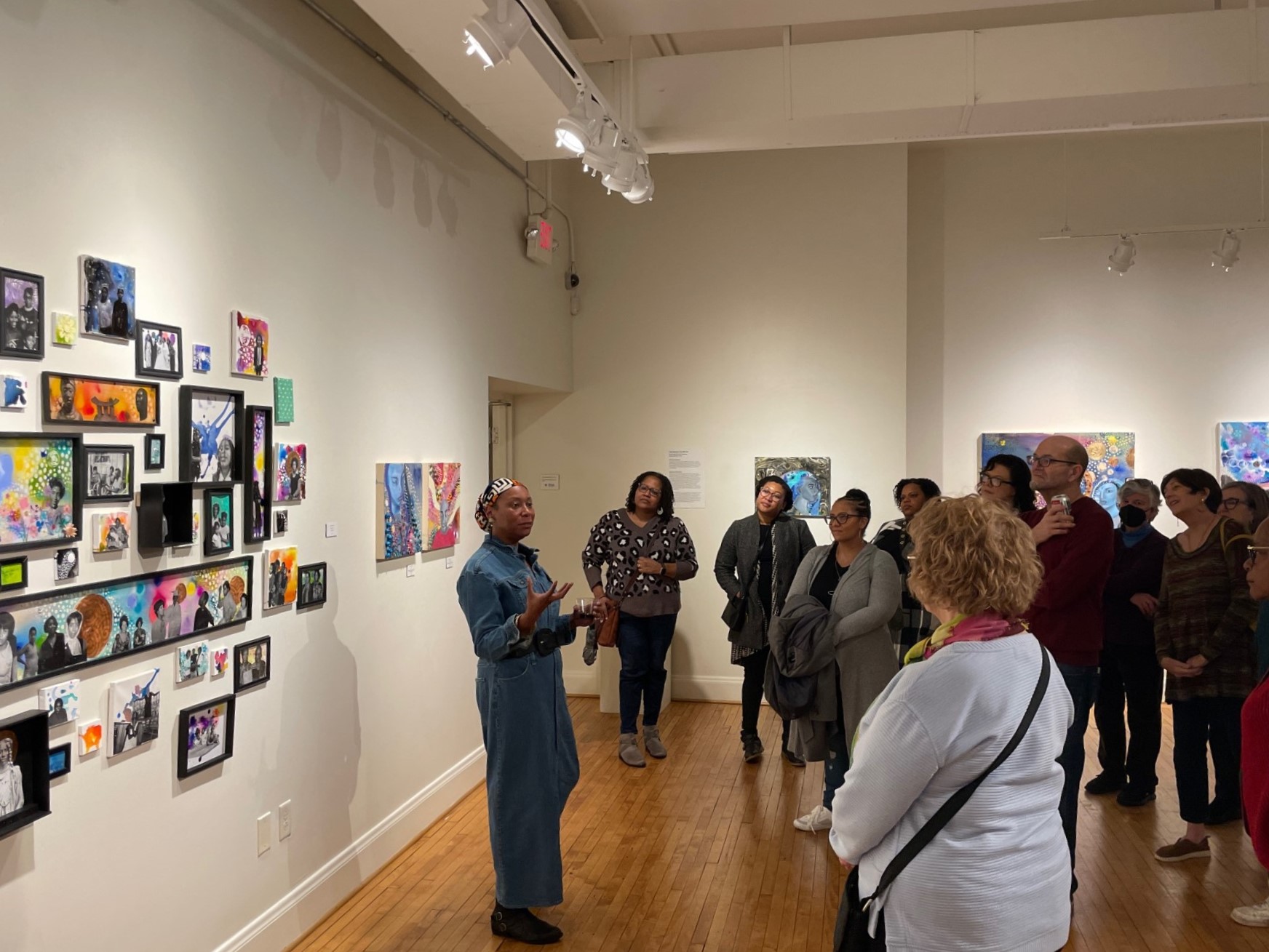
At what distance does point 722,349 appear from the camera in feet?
23.1

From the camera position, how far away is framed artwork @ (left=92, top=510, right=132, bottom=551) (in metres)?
2.49

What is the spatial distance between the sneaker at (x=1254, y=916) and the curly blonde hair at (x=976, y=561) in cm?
251

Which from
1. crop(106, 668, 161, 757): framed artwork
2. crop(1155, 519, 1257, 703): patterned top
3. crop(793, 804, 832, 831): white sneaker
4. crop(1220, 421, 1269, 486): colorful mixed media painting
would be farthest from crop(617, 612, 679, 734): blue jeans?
crop(1220, 421, 1269, 486): colorful mixed media painting

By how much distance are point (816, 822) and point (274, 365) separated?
3.03m

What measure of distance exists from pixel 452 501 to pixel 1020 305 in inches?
187

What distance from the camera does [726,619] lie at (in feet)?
18.2

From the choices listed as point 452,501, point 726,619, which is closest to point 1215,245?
point 726,619

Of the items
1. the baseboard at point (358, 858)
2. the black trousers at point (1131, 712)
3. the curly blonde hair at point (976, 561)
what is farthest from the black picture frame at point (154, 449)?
the black trousers at point (1131, 712)

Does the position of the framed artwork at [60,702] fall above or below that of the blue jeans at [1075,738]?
above

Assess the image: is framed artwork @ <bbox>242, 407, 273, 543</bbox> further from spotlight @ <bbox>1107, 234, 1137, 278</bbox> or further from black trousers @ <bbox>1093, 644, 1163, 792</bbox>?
spotlight @ <bbox>1107, 234, 1137, 278</bbox>

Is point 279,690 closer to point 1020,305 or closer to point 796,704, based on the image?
point 796,704

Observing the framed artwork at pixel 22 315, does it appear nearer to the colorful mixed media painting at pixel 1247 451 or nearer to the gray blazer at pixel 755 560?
the gray blazer at pixel 755 560

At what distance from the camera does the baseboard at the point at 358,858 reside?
3221mm

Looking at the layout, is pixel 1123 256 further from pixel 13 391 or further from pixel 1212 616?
pixel 13 391
